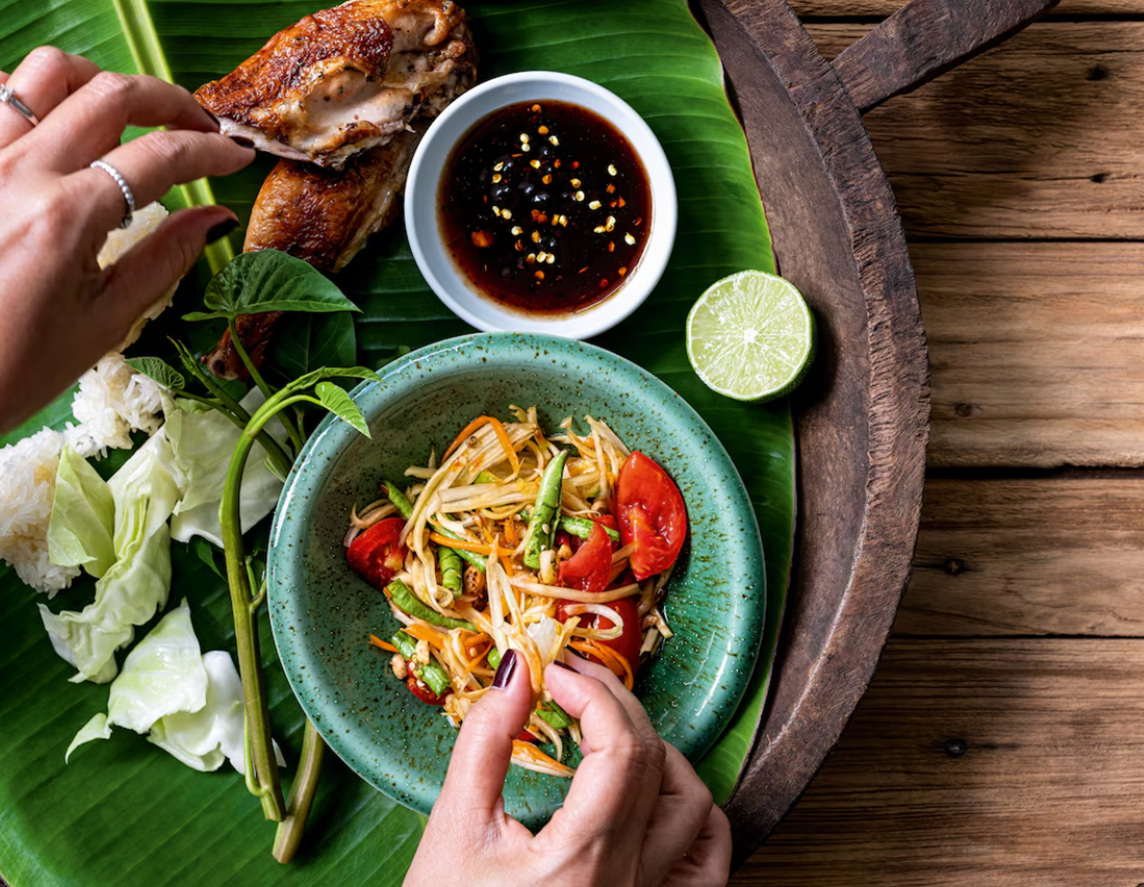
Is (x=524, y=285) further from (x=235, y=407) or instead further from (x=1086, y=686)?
(x=1086, y=686)

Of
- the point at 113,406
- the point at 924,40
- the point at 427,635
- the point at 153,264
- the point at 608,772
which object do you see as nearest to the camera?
the point at 608,772

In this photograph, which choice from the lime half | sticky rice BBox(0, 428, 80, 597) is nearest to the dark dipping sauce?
the lime half

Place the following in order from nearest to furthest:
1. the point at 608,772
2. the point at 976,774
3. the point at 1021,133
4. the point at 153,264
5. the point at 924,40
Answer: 1. the point at 608,772
2. the point at 153,264
3. the point at 924,40
4. the point at 1021,133
5. the point at 976,774

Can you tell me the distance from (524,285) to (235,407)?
3.21ft

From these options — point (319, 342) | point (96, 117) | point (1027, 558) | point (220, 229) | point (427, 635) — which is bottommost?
point (1027, 558)

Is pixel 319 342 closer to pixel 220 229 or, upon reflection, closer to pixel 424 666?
pixel 220 229

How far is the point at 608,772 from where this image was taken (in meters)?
1.84

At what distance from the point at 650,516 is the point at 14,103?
75.3 inches

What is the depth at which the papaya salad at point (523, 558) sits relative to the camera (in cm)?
243

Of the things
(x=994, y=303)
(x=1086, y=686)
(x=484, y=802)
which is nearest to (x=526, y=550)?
(x=484, y=802)

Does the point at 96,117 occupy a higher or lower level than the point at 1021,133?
higher

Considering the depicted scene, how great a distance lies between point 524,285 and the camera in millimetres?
2738

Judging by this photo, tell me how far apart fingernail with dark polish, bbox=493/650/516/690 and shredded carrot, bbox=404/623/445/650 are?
398 mm

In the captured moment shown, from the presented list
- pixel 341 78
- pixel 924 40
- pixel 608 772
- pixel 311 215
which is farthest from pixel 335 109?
pixel 608 772
